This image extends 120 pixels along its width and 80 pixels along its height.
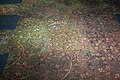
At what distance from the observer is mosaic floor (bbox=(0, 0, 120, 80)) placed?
185cm

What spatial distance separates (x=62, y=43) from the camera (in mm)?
2256

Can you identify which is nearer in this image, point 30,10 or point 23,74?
point 23,74

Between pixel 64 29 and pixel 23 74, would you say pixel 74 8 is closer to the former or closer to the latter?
pixel 64 29

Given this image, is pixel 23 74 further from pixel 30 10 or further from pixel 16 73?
pixel 30 10

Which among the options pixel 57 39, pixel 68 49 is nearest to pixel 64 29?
pixel 57 39

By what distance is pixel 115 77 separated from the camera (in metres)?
1.79

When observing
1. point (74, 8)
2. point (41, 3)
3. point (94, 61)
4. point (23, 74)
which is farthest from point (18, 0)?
point (94, 61)

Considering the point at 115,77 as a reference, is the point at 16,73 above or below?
below

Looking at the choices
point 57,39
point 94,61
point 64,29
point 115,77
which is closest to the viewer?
point 115,77

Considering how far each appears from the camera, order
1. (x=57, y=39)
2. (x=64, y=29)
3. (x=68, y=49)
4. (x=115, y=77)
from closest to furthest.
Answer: (x=115, y=77)
(x=68, y=49)
(x=57, y=39)
(x=64, y=29)

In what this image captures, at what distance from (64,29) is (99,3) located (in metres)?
1.35

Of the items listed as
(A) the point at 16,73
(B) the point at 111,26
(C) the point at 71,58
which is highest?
(B) the point at 111,26

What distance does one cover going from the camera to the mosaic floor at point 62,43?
1849 millimetres

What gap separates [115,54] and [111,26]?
725 millimetres
